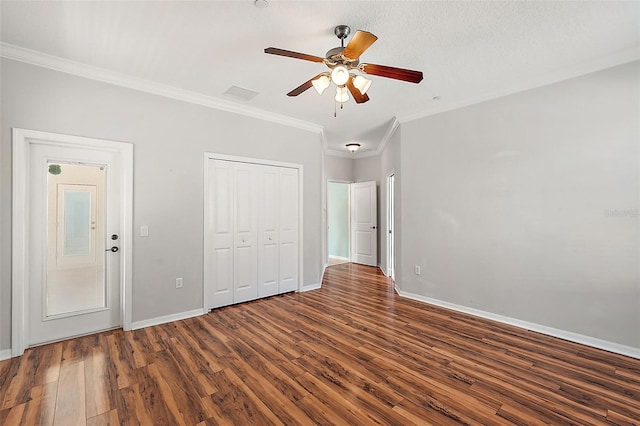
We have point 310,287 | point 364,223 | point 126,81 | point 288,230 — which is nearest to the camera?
point 126,81

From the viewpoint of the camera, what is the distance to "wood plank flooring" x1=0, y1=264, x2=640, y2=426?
1898mm

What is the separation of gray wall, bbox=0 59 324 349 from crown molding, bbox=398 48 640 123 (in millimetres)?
2984

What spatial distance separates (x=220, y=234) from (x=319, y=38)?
9.00ft

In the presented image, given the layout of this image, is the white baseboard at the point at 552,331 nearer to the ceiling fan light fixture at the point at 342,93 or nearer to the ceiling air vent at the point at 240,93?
the ceiling fan light fixture at the point at 342,93

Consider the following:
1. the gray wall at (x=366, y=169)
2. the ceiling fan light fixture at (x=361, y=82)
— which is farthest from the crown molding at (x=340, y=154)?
the ceiling fan light fixture at (x=361, y=82)

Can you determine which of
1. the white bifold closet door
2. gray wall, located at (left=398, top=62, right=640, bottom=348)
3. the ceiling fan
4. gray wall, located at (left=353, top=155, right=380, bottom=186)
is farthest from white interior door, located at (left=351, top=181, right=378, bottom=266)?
the ceiling fan

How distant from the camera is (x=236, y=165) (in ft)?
13.6

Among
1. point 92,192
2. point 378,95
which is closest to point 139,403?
point 92,192

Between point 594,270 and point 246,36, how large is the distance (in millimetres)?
4059

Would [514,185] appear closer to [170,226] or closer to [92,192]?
[170,226]

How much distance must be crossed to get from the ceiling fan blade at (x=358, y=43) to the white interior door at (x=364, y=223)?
193 inches

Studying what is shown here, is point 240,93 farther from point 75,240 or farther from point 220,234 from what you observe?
point 75,240

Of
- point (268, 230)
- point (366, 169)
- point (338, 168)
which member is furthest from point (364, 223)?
point (268, 230)

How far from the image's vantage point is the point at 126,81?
3.21 m
